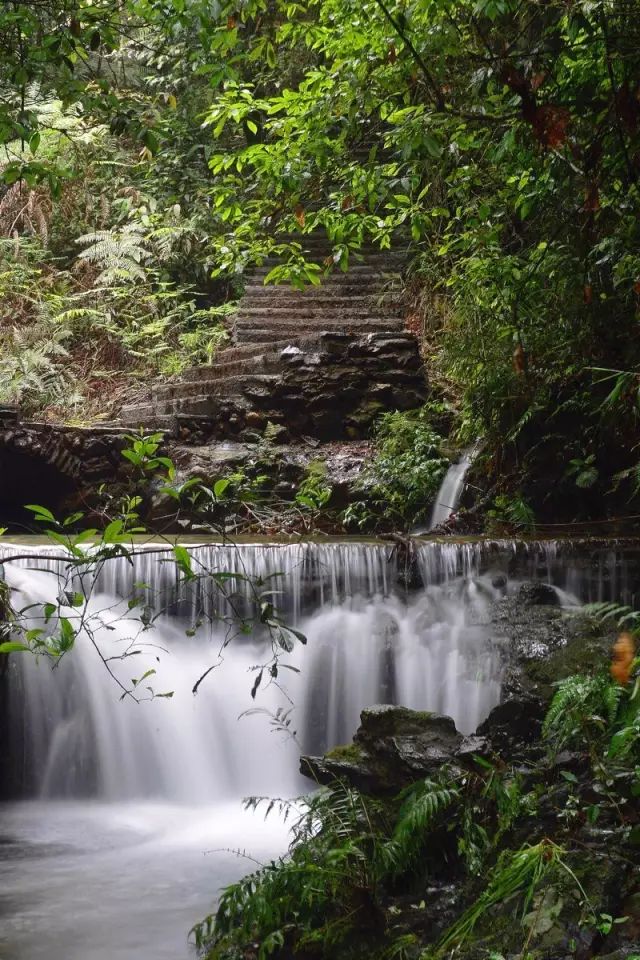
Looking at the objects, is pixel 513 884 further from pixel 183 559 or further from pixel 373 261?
pixel 373 261

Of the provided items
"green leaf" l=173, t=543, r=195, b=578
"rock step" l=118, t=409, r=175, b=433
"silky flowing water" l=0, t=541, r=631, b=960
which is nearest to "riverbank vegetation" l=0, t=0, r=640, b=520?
"rock step" l=118, t=409, r=175, b=433

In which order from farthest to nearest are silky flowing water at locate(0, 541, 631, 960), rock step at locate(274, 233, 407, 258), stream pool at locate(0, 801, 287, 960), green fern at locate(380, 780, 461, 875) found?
1. rock step at locate(274, 233, 407, 258)
2. silky flowing water at locate(0, 541, 631, 960)
3. stream pool at locate(0, 801, 287, 960)
4. green fern at locate(380, 780, 461, 875)

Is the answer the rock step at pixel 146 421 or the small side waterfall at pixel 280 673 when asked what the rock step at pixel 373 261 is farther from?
the small side waterfall at pixel 280 673

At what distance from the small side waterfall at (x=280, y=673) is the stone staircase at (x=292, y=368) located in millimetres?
3496

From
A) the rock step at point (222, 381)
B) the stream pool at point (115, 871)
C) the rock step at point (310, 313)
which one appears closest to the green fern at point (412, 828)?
the stream pool at point (115, 871)

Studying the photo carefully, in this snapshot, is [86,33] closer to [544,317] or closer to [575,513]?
[544,317]

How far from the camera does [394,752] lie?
14.0ft

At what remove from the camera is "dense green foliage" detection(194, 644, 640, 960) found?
3.04 meters

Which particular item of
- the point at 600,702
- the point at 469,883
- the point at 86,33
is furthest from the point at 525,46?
the point at 469,883

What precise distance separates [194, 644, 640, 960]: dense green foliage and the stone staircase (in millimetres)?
6200

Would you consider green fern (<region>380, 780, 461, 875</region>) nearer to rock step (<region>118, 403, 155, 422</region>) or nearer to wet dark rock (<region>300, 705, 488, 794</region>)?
wet dark rock (<region>300, 705, 488, 794</region>)

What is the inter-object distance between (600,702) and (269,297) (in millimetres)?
9397

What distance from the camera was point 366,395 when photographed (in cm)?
983

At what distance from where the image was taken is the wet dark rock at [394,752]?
4164mm
